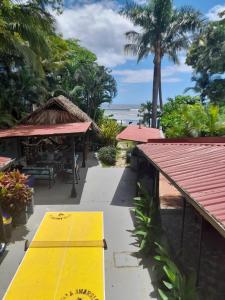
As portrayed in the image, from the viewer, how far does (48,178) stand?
13.2 metres

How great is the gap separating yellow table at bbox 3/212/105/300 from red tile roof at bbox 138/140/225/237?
2615 mm

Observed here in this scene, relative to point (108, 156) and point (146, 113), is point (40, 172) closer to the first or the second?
point (108, 156)

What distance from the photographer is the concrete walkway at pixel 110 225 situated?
6.19 metres

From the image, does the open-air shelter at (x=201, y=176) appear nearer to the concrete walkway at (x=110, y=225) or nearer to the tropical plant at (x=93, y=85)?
the concrete walkway at (x=110, y=225)

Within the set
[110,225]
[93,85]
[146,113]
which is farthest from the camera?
[146,113]

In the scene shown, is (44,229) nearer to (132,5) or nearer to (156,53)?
(156,53)

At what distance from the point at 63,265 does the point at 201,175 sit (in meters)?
3.66

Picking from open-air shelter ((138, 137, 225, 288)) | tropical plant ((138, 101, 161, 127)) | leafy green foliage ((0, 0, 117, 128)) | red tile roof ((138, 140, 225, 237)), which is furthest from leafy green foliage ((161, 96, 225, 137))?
tropical plant ((138, 101, 161, 127))

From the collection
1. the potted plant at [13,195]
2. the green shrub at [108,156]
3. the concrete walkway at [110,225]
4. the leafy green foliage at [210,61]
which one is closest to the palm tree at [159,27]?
the leafy green foliage at [210,61]

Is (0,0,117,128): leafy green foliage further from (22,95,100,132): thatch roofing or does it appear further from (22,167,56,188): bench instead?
(22,167,56,188): bench

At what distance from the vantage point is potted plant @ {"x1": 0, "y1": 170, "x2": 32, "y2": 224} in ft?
27.8

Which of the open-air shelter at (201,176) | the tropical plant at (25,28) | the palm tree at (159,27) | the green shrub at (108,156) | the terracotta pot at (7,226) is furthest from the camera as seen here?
the palm tree at (159,27)

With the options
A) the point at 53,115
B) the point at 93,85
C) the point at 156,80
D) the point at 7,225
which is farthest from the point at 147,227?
the point at 93,85

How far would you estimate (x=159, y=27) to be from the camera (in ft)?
89.7
